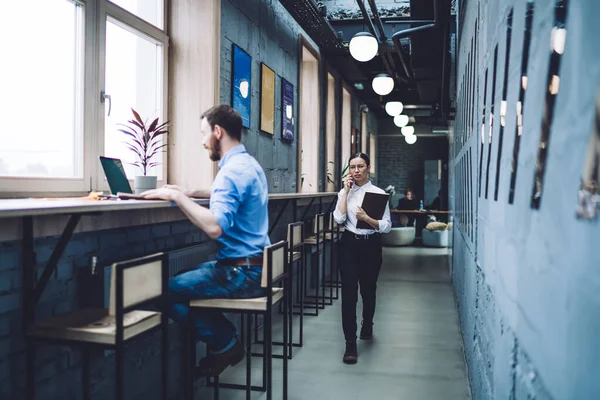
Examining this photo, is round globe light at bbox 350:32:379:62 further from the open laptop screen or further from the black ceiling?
the open laptop screen

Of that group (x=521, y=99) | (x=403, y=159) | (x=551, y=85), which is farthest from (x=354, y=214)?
(x=403, y=159)

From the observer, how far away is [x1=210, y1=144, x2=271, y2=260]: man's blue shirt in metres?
2.50

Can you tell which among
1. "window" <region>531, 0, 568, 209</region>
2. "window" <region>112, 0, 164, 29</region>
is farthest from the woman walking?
"window" <region>531, 0, 568, 209</region>

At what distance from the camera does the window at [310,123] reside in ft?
24.7

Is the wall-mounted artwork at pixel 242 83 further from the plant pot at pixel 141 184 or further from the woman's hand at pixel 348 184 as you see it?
the plant pot at pixel 141 184

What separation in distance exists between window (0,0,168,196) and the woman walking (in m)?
1.61

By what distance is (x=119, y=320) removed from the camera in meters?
1.79

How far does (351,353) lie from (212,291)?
1.69 meters

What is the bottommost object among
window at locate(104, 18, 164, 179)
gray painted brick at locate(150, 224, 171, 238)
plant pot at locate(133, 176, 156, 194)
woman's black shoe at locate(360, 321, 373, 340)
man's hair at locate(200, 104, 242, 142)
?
woman's black shoe at locate(360, 321, 373, 340)

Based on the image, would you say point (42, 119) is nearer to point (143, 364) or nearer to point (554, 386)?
point (143, 364)

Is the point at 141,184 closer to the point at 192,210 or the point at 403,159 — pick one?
the point at 192,210

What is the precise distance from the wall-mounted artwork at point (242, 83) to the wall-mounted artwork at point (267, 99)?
334 mm

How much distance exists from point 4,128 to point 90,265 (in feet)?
2.30

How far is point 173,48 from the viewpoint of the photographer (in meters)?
3.99
